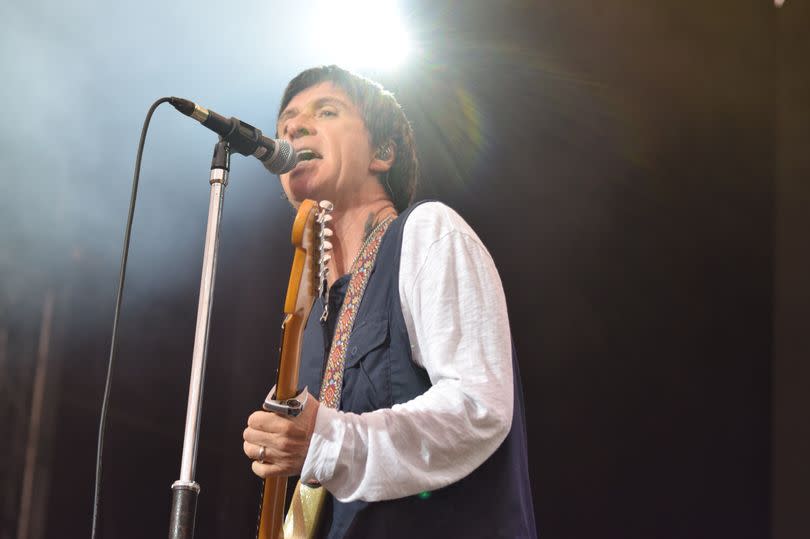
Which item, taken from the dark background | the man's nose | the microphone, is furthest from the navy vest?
the dark background

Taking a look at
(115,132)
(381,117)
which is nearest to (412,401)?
(381,117)

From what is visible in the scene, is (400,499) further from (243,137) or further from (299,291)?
(243,137)

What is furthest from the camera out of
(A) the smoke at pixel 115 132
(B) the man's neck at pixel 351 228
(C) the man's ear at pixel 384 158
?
(A) the smoke at pixel 115 132

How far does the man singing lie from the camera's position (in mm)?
1209

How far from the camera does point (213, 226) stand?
4.35 ft

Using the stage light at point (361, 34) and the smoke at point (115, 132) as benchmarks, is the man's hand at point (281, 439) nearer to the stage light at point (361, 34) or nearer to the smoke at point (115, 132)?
the smoke at point (115, 132)

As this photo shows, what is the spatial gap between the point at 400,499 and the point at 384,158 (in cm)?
86

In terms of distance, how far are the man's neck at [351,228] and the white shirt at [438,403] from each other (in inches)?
13.1

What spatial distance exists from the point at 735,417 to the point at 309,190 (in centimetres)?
172

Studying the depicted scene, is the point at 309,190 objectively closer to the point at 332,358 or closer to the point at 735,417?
the point at 332,358

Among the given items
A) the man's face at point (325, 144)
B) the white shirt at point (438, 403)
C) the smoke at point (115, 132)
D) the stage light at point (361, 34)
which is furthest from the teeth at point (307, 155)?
the stage light at point (361, 34)

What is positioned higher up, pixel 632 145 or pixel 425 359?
pixel 632 145

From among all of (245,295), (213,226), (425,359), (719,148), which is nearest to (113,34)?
(245,295)

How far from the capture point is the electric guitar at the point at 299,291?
1.29 m
